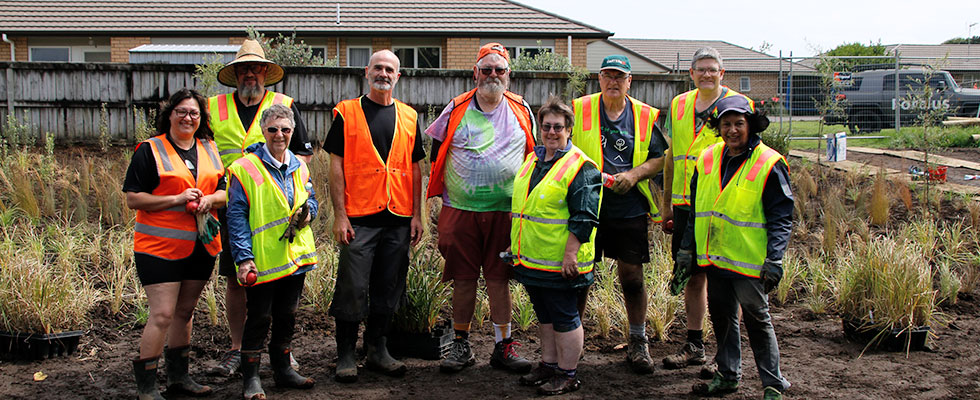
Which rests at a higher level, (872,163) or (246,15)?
(246,15)

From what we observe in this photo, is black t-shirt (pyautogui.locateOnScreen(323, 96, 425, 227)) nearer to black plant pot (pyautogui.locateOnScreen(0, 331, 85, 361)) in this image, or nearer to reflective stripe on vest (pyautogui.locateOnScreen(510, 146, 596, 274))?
reflective stripe on vest (pyautogui.locateOnScreen(510, 146, 596, 274))

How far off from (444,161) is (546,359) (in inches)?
55.0

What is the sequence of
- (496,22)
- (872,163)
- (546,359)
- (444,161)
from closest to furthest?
(546,359) < (444,161) < (872,163) < (496,22)

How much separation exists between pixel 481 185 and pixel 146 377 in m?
2.18

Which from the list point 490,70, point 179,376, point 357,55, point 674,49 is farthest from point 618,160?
point 674,49

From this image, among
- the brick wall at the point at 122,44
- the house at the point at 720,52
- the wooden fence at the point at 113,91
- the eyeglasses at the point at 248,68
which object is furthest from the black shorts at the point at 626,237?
the house at the point at 720,52

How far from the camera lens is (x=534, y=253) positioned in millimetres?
4336

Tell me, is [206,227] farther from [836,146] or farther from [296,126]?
[836,146]

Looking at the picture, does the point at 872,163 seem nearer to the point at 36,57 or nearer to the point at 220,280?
the point at 220,280

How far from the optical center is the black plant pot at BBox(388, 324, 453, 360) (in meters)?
5.24

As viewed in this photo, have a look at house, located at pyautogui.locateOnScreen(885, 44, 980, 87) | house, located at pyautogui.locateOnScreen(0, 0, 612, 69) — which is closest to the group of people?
house, located at pyautogui.locateOnScreen(0, 0, 612, 69)

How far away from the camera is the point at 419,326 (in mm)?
5273

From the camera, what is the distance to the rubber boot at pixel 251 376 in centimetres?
429

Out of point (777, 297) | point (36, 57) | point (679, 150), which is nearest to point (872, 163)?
point (777, 297)
